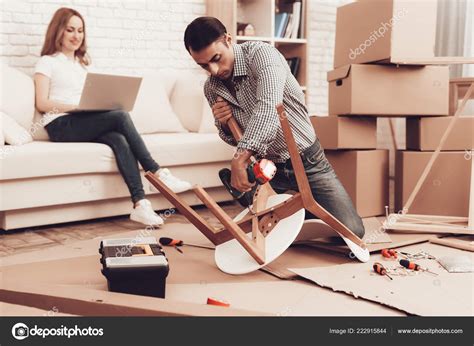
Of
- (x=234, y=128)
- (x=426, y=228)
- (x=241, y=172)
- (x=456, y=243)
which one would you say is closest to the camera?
(x=241, y=172)

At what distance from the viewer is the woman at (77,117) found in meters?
2.69

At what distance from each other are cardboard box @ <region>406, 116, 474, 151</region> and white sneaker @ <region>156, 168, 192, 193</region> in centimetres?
113

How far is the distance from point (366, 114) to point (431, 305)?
1303 mm

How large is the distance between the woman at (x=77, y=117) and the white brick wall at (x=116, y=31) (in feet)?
0.80

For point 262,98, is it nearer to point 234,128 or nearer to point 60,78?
point 234,128

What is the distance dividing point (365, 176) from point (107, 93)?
4.24 ft

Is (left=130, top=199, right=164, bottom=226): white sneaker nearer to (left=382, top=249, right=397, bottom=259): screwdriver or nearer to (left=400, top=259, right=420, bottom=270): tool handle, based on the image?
(left=382, top=249, right=397, bottom=259): screwdriver

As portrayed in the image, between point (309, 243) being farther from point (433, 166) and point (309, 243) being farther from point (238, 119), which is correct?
point (433, 166)

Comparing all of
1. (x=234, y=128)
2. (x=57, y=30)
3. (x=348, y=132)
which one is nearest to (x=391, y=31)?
(x=348, y=132)

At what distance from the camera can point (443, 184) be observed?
2623mm

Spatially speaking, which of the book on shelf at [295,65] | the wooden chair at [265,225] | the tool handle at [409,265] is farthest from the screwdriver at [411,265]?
the book on shelf at [295,65]

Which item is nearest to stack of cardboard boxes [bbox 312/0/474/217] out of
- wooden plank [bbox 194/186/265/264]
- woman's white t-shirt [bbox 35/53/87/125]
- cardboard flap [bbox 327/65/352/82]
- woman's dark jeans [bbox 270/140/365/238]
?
cardboard flap [bbox 327/65/352/82]

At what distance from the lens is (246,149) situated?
5.74ft

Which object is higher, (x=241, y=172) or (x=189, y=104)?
(x=189, y=104)
